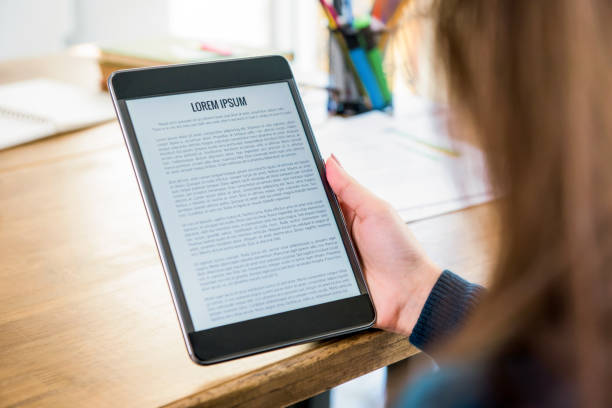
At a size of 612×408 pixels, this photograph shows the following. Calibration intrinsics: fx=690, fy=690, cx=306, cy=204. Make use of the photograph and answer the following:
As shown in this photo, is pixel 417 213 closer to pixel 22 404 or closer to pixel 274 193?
pixel 274 193

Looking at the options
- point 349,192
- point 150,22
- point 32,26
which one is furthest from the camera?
point 150,22

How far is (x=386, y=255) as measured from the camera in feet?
2.21

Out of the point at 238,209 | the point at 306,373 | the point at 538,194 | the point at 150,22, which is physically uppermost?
the point at 538,194

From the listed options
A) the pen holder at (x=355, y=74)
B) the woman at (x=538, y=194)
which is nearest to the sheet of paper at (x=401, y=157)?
the pen holder at (x=355, y=74)

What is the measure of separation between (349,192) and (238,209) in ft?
0.40

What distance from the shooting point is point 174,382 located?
1.78 feet

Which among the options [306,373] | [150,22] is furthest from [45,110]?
[150,22]

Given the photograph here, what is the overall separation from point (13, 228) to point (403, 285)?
46 centimetres

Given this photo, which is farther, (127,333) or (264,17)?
(264,17)

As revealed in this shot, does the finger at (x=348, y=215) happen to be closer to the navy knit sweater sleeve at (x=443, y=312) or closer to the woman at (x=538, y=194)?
the navy knit sweater sleeve at (x=443, y=312)

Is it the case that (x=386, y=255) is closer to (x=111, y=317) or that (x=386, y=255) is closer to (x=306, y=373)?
(x=306, y=373)

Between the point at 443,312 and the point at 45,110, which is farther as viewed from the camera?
the point at 45,110

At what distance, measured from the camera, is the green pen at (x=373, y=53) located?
45.9 inches

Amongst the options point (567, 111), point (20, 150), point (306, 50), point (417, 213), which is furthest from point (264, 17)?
point (567, 111)
